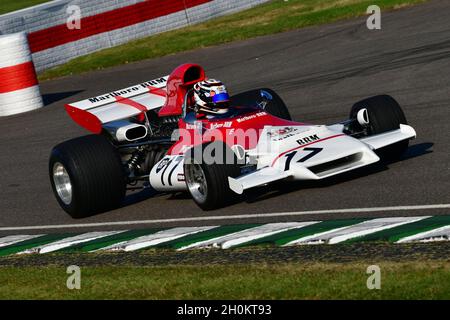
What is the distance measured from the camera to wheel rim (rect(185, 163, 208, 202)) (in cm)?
1046

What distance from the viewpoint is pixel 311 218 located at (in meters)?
9.31

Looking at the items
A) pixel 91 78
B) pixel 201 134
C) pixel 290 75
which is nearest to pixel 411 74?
pixel 290 75

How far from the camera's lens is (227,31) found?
81.6 ft

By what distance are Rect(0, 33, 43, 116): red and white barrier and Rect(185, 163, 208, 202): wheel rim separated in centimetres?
1098

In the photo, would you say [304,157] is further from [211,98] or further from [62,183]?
[62,183]

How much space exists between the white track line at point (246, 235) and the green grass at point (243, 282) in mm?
732

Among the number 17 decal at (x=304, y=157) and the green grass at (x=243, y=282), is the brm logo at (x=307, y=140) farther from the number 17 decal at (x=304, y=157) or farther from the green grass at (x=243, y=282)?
the green grass at (x=243, y=282)

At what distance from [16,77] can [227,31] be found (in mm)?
6107

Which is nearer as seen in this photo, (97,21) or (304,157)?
(304,157)

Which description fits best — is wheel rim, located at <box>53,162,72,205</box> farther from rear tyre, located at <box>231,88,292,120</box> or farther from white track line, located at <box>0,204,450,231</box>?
rear tyre, located at <box>231,88,292,120</box>

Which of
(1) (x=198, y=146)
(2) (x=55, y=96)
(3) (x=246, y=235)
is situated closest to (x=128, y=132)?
(1) (x=198, y=146)

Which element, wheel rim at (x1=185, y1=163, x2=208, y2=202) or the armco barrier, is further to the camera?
the armco barrier

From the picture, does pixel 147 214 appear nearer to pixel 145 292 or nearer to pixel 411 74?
pixel 145 292

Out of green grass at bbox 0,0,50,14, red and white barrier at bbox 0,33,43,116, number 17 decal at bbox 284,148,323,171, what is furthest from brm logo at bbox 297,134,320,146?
green grass at bbox 0,0,50,14
